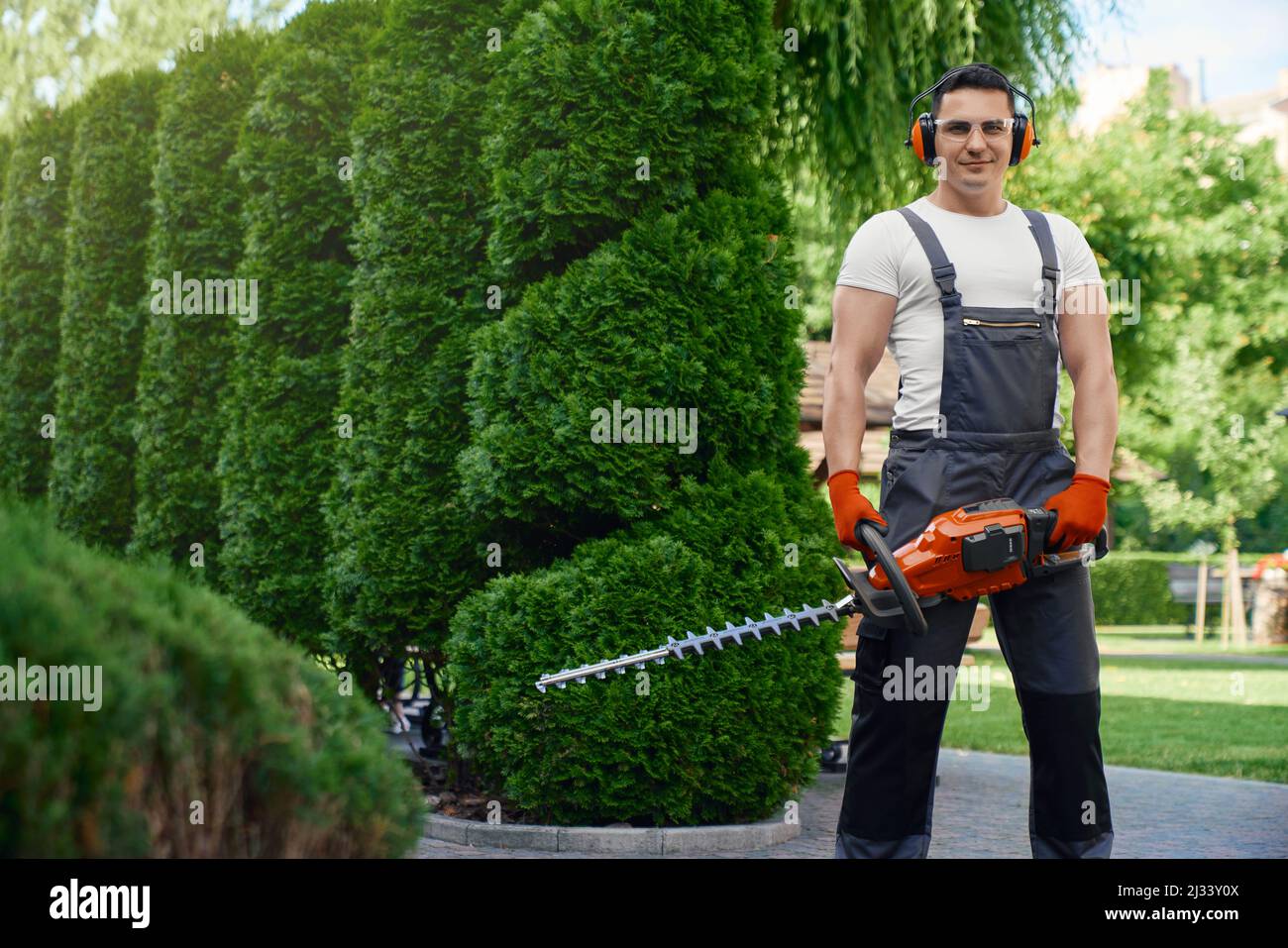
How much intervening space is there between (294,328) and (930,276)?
15.8 feet

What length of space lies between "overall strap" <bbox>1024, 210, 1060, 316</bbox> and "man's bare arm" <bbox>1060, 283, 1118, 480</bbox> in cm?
11

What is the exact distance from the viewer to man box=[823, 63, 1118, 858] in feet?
12.2

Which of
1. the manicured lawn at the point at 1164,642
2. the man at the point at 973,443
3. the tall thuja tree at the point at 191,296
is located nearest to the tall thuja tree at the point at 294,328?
the tall thuja tree at the point at 191,296

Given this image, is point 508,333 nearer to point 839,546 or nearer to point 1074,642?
point 839,546

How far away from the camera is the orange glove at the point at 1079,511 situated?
3.65 m

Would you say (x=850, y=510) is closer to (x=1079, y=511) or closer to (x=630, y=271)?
(x=1079, y=511)

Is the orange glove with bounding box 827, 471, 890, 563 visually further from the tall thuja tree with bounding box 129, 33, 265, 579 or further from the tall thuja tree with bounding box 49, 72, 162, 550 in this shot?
the tall thuja tree with bounding box 49, 72, 162, 550

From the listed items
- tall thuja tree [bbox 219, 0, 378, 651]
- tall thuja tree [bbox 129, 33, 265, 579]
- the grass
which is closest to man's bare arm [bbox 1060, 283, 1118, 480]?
the grass

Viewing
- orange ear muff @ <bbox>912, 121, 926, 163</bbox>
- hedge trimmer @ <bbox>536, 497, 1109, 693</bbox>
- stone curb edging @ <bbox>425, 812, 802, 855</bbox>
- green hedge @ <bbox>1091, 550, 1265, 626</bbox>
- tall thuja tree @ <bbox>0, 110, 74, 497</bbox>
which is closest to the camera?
hedge trimmer @ <bbox>536, 497, 1109, 693</bbox>

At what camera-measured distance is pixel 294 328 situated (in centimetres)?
774

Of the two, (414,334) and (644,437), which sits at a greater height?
(414,334)

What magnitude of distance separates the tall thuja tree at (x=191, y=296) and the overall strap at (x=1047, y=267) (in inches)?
249

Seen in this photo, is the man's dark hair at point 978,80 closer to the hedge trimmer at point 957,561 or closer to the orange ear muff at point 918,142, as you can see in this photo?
the orange ear muff at point 918,142

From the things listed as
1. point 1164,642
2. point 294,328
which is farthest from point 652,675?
point 1164,642
